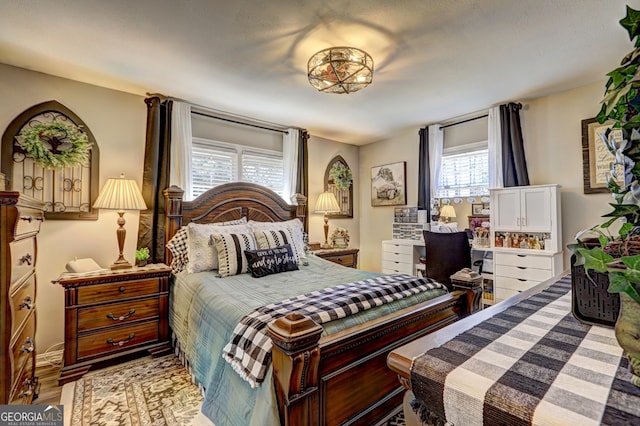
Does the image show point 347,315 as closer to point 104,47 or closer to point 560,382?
point 560,382

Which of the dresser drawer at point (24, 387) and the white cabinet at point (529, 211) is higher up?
the white cabinet at point (529, 211)

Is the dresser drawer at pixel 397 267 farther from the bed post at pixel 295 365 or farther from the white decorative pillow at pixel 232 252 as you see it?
the bed post at pixel 295 365

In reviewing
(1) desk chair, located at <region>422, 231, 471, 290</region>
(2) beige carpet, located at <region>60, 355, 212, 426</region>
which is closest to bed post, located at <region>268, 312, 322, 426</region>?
(2) beige carpet, located at <region>60, 355, 212, 426</region>

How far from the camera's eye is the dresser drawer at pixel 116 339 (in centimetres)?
227

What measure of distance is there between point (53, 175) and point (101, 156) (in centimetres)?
41

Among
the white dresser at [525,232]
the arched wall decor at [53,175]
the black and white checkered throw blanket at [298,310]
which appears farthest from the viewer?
the white dresser at [525,232]

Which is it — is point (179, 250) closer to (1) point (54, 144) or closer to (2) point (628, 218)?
(1) point (54, 144)

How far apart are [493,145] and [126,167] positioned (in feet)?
13.6

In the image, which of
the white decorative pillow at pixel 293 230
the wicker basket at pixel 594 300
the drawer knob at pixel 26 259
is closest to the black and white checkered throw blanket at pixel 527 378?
the wicker basket at pixel 594 300

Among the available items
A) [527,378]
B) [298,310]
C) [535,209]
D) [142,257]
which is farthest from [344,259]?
[527,378]

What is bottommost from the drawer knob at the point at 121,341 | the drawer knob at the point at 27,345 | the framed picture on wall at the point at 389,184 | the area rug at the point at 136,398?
the area rug at the point at 136,398

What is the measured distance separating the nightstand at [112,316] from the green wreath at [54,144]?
103 centimetres

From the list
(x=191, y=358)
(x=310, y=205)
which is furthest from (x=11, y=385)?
(x=310, y=205)

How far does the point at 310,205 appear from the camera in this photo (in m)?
4.54
